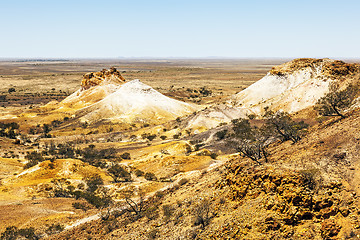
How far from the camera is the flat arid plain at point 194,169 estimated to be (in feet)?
28.3

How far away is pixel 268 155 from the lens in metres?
14.6

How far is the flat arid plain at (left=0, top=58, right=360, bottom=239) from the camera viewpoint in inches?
340

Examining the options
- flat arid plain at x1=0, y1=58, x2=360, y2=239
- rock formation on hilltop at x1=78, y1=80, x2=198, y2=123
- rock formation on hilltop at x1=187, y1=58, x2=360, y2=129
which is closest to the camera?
flat arid plain at x1=0, y1=58, x2=360, y2=239

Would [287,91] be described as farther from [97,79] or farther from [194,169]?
[97,79]

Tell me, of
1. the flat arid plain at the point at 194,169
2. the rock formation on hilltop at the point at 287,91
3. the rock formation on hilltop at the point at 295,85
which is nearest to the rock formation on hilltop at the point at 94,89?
the flat arid plain at the point at 194,169

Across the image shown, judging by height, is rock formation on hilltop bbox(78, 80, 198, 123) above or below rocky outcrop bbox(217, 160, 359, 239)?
below

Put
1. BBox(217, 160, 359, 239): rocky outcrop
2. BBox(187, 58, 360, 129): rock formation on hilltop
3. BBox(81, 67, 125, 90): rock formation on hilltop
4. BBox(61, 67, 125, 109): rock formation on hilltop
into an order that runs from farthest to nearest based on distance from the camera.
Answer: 1. BBox(81, 67, 125, 90): rock formation on hilltop
2. BBox(61, 67, 125, 109): rock formation on hilltop
3. BBox(187, 58, 360, 129): rock formation on hilltop
4. BBox(217, 160, 359, 239): rocky outcrop

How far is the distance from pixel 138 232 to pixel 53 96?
311 feet

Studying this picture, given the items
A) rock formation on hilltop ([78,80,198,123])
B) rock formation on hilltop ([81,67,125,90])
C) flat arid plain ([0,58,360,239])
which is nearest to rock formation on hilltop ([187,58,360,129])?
flat arid plain ([0,58,360,239])

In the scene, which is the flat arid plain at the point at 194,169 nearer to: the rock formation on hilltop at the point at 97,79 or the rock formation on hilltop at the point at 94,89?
the rock formation on hilltop at the point at 94,89

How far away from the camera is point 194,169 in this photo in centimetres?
2705

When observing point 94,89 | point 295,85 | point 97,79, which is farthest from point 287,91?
point 97,79

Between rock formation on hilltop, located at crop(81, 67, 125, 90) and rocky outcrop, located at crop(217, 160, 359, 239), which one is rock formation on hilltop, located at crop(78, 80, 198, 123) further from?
rocky outcrop, located at crop(217, 160, 359, 239)

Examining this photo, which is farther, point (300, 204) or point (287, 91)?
point (287, 91)
